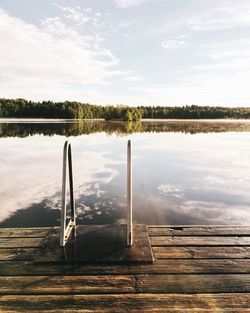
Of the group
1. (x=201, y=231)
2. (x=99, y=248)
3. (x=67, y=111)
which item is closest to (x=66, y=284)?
(x=99, y=248)

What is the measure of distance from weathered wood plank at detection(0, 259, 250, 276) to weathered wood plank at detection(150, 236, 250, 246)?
54 cm

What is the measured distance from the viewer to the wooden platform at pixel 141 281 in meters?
3.33

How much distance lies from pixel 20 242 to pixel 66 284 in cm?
145

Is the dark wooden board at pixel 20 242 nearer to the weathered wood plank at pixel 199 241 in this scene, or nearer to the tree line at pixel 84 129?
the weathered wood plank at pixel 199 241

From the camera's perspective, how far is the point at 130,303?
3.35m

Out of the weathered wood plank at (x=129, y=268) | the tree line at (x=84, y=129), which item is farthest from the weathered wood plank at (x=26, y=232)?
the tree line at (x=84, y=129)

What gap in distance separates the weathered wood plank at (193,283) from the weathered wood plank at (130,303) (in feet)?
0.30

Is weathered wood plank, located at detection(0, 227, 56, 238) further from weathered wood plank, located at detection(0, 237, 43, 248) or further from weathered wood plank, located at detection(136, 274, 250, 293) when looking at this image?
weathered wood plank, located at detection(136, 274, 250, 293)

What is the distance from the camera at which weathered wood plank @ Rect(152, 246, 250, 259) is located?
436cm

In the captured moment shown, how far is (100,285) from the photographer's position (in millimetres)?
3682

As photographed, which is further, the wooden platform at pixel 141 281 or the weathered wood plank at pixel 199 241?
the weathered wood plank at pixel 199 241

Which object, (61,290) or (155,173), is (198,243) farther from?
(155,173)

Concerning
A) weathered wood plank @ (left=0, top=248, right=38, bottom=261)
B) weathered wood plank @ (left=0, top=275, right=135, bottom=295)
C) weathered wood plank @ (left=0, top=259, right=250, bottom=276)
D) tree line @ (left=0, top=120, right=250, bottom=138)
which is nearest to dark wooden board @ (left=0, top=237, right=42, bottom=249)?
weathered wood plank @ (left=0, top=248, right=38, bottom=261)

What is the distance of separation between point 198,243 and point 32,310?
8.03 feet
